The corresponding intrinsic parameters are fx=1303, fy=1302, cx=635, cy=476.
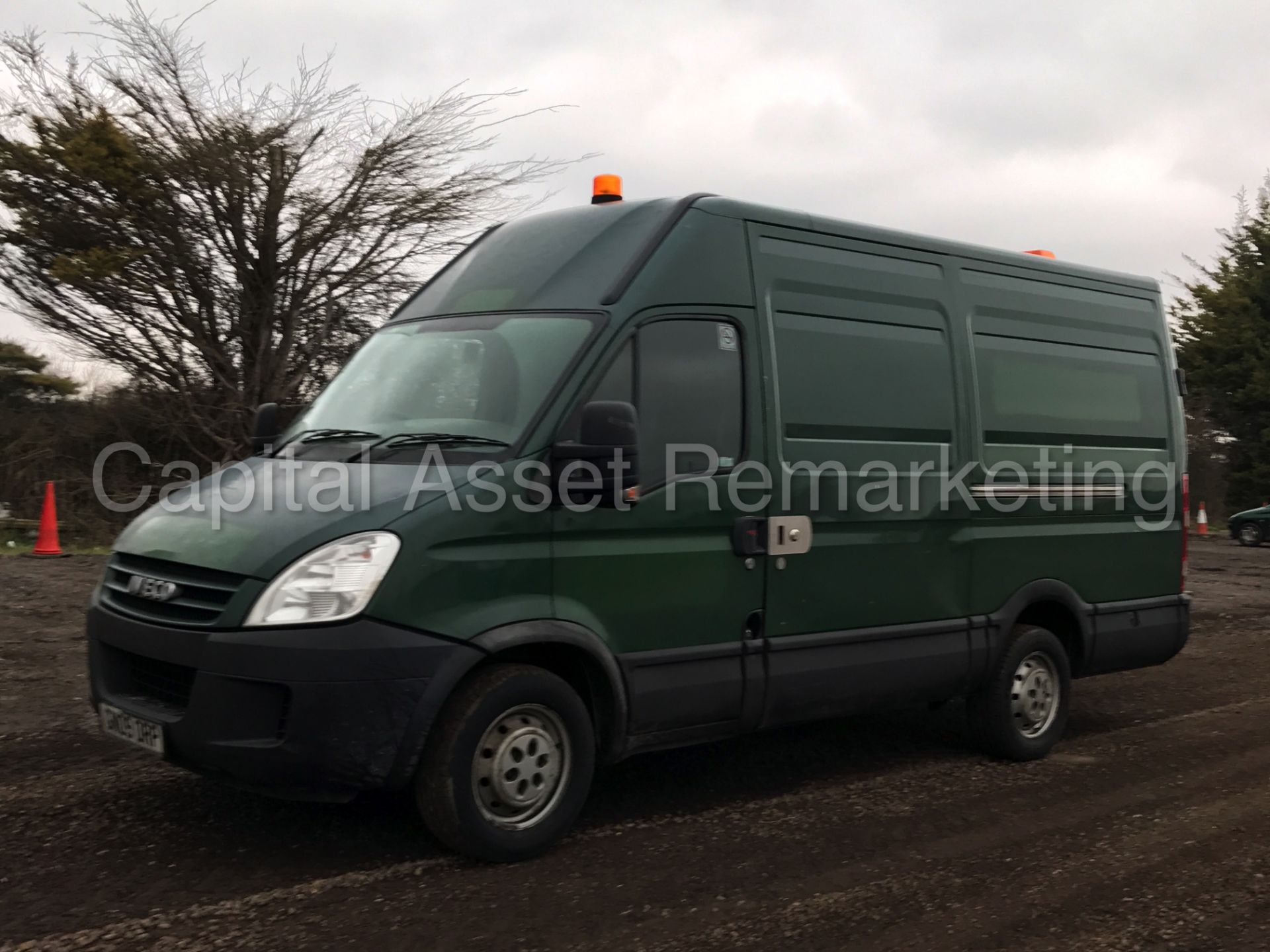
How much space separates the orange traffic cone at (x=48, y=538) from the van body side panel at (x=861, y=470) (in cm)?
1115

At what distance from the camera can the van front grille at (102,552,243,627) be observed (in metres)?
4.46

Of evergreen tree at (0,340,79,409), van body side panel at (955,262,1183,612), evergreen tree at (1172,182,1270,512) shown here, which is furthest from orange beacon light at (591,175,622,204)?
evergreen tree at (1172,182,1270,512)

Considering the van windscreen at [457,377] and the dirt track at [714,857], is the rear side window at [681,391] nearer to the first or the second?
the van windscreen at [457,377]

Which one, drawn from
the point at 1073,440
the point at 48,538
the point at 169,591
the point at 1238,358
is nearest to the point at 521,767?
the point at 169,591

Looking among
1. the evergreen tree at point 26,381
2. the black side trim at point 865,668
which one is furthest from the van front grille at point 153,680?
the evergreen tree at point 26,381

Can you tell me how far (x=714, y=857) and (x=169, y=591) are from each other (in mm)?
2193

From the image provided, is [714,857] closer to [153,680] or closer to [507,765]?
[507,765]

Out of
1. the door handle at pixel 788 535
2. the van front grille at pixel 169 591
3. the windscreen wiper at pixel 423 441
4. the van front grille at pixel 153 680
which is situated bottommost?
the van front grille at pixel 153 680

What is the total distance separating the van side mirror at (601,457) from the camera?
4.68 m

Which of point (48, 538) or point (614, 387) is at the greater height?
point (614, 387)

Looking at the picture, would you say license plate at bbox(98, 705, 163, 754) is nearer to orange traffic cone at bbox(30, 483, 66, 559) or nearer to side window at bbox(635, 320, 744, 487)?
side window at bbox(635, 320, 744, 487)

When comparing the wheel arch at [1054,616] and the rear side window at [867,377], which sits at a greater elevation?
the rear side window at [867,377]

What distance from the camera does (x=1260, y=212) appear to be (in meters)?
34.5

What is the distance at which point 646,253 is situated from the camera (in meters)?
5.26
